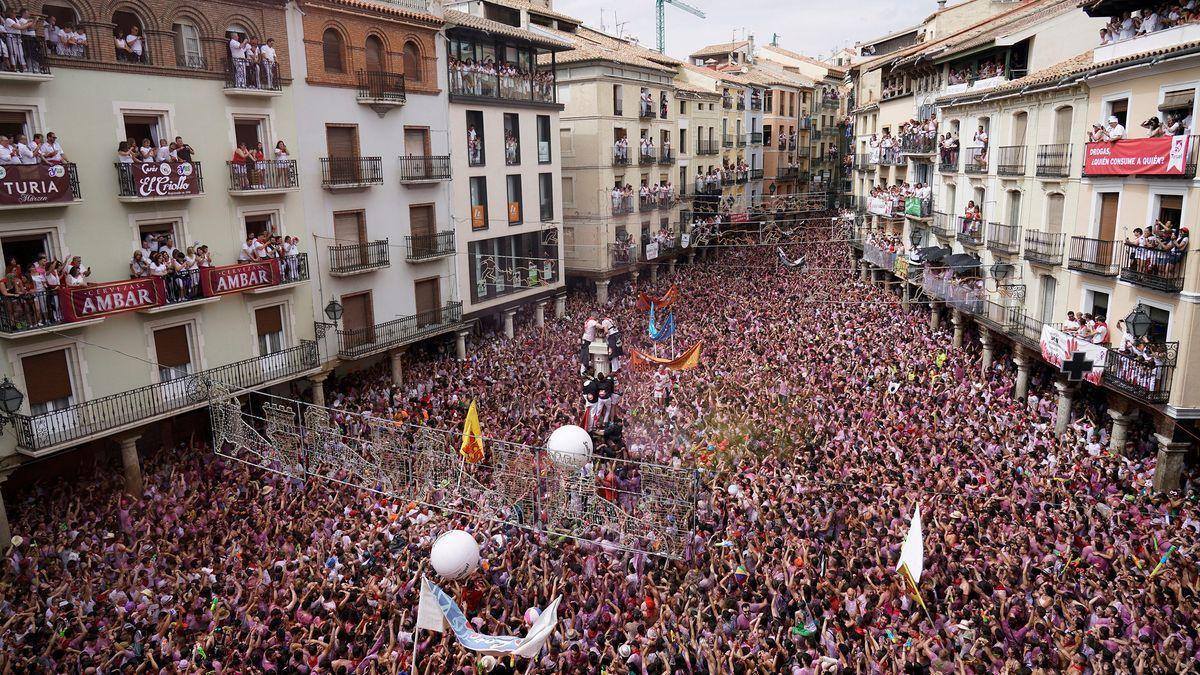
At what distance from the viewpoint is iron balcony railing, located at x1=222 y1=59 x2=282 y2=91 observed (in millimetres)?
21203

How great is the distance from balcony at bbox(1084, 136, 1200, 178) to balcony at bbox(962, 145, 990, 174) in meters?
6.95

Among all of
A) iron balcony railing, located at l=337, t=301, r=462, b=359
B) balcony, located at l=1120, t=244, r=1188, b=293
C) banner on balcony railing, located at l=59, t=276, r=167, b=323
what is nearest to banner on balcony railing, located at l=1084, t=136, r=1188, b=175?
balcony, located at l=1120, t=244, r=1188, b=293

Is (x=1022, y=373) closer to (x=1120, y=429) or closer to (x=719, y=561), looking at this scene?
(x=1120, y=429)

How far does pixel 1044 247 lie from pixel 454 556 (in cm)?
2010

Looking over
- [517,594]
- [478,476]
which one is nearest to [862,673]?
[517,594]

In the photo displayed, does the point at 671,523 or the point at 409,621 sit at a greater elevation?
the point at 671,523

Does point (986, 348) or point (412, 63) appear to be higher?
point (412, 63)

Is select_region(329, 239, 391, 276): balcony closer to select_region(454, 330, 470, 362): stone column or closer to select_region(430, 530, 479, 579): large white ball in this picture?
select_region(454, 330, 470, 362): stone column

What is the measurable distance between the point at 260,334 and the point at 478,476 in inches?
354

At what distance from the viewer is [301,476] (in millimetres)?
17469

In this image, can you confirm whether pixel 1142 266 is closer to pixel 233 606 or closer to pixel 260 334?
pixel 233 606

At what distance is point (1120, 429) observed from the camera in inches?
798

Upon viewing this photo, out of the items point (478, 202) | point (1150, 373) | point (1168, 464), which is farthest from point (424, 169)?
point (1168, 464)

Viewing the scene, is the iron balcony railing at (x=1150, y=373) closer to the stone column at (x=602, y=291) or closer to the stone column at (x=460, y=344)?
the stone column at (x=460, y=344)
